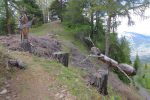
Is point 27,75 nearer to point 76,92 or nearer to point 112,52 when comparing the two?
point 76,92

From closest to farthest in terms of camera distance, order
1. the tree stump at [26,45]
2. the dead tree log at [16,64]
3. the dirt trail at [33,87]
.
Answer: the dirt trail at [33,87], the dead tree log at [16,64], the tree stump at [26,45]

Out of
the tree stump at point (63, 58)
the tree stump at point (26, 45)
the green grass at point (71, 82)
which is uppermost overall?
the tree stump at point (26, 45)

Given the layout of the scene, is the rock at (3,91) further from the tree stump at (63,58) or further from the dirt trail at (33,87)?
the tree stump at (63,58)

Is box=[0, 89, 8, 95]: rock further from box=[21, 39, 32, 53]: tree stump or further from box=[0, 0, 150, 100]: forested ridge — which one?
box=[21, 39, 32, 53]: tree stump

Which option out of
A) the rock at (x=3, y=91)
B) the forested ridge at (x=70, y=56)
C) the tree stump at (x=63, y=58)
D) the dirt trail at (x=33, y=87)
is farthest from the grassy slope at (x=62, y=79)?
Result: the rock at (x=3, y=91)

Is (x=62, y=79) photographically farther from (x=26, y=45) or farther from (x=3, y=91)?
(x=26, y=45)

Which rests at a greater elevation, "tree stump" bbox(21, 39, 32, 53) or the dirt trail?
"tree stump" bbox(21, 39, 32, 53)

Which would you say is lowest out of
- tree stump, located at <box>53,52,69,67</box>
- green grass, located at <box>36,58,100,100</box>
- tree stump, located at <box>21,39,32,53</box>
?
green grass, located at <box>36,58,100,100</box>

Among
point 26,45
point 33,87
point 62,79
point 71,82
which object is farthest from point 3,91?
point 26,45

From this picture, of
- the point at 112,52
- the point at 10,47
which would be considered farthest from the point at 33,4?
the point at 10,47

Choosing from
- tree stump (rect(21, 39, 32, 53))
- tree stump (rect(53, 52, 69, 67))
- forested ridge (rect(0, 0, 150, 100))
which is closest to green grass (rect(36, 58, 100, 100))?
forested ridge (rect(0, 0, 150, 100))

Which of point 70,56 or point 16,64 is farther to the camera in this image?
point 70,56

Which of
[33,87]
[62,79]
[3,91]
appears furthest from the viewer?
[62,79]

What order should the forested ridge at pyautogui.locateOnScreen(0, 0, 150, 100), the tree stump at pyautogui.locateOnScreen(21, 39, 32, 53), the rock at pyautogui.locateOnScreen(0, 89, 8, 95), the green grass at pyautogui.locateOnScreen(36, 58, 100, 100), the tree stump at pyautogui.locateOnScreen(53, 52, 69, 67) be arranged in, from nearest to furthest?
Result: the rock at pyautogui.locateOnScreen(0, 89, 8, 95), the forested ridge at pyautogui.locateOnScreen(0, 0, 150, 100), the green grass at pyautogui.locateOnScreen(36, 58, 100, 100), the tree stump at pyautogui.locateOnScreen(53, 52, 69, 67), the tree stump at pyautogui.locateOnScreen(21, 39, 32, 53)
